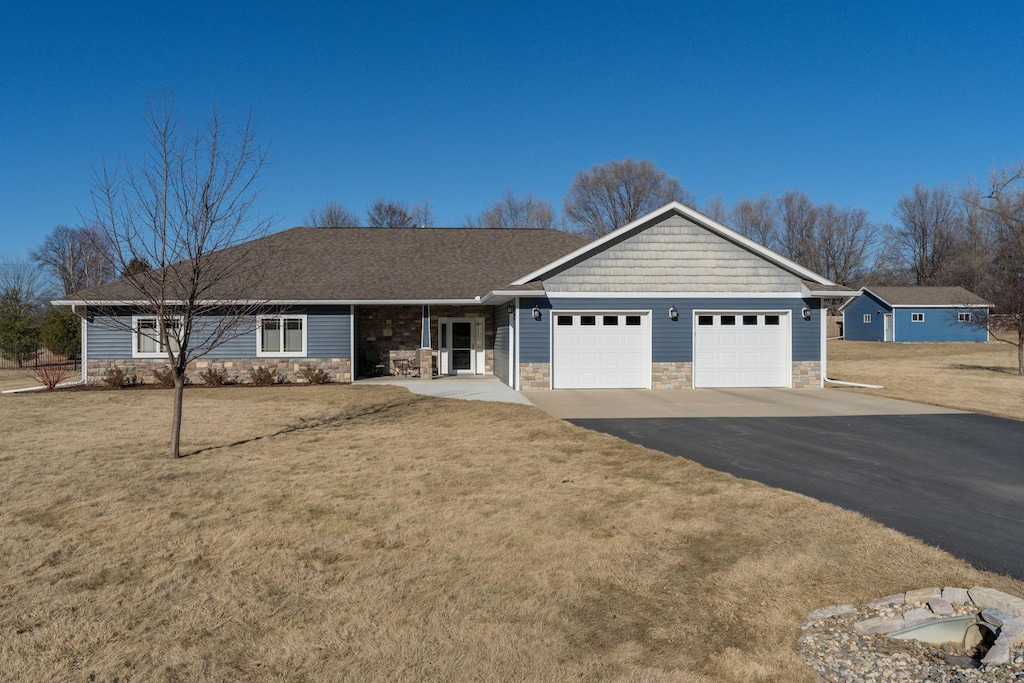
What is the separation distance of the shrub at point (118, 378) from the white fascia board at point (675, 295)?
495 inches

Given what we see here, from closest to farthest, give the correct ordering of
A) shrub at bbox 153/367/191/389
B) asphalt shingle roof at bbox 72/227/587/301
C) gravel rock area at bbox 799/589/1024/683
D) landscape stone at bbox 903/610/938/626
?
gravel rock area at bbox 799/589/1024/683, landscape stone at bbox 903/610/938/626, shrub at bbox 153/367/191/389, asphalt shingle roof at bbox 72/227/587/301

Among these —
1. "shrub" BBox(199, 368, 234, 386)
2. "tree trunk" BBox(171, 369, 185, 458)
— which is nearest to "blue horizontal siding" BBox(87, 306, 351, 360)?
"shrub" BBox(199, 368, 234, 386)

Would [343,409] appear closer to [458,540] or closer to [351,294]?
[351,294]

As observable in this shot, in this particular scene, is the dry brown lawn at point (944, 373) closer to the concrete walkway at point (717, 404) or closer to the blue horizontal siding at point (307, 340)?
the concrete walkway at point (717, 404)

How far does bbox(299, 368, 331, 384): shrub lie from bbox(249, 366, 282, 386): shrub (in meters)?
0.77

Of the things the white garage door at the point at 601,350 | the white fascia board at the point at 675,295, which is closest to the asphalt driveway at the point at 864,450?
the white garage door at the point at 601,350

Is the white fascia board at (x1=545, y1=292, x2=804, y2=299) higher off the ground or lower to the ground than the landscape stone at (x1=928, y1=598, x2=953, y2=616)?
higher

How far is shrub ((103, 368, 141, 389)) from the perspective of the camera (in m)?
17.9

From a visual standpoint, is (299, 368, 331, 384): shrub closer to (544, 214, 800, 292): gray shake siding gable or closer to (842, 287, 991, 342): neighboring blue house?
(544, 214, 800, 292): gray shake siding gable

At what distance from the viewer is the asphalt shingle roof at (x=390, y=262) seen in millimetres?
18938

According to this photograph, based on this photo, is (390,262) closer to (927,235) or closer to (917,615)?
(917,615)

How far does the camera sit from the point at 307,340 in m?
19.2

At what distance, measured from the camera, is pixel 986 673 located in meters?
3.22

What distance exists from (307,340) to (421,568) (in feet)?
51.5
